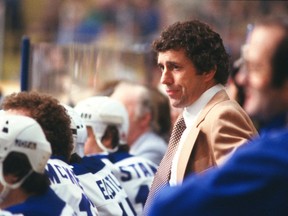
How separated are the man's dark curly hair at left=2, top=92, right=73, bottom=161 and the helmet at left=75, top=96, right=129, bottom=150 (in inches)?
68.1

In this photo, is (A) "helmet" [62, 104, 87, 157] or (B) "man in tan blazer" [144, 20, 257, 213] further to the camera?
(A) "helmet" [62, 104, 87, 157]

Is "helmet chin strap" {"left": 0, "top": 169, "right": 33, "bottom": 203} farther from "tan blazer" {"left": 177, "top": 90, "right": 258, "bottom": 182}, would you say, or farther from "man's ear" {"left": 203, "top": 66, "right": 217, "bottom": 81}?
"man's ear" {"left": 203, "top": 66, "right": 217, "bottom": 81}

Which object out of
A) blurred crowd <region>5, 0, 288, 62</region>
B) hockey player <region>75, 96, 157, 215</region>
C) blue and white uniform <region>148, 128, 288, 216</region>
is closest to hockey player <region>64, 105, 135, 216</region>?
hockey player <region>75, 96, 157, 215</region>

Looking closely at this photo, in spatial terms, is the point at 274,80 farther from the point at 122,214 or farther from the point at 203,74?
the point at 122,214

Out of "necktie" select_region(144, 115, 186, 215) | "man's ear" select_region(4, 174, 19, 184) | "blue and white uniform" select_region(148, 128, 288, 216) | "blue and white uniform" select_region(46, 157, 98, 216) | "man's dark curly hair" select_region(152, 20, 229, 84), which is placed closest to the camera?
"blue and white uniform" select_region(148, 128, 288, 216)

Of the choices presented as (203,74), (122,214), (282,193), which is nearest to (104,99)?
(122,214)

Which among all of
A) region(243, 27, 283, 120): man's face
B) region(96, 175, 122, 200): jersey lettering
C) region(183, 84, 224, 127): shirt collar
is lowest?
region(96, 175, 122, 200): jersey lettering

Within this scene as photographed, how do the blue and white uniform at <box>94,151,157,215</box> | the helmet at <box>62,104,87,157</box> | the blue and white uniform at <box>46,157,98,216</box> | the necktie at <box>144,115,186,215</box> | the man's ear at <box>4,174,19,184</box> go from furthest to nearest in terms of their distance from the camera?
the blue and white uniform at <box>94,151,157,215</box>, the helmet at <box>62,104,87,157</box>, the necktie at <box>144,115,186,215</box>, the blue and white uniform at <box>46,157,98,216</box>, the man's ear at <box>4,174,19,184</box>

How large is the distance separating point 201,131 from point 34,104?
799 millimetres

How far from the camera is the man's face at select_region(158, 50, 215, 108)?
488 cm

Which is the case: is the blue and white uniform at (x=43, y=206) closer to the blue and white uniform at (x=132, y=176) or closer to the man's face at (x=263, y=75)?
the man's face at (x=263, y=75)

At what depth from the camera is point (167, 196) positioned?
2.83 m

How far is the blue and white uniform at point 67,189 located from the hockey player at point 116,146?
5.30 feet

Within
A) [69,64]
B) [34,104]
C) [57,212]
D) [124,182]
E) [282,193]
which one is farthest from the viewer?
[69,64]
